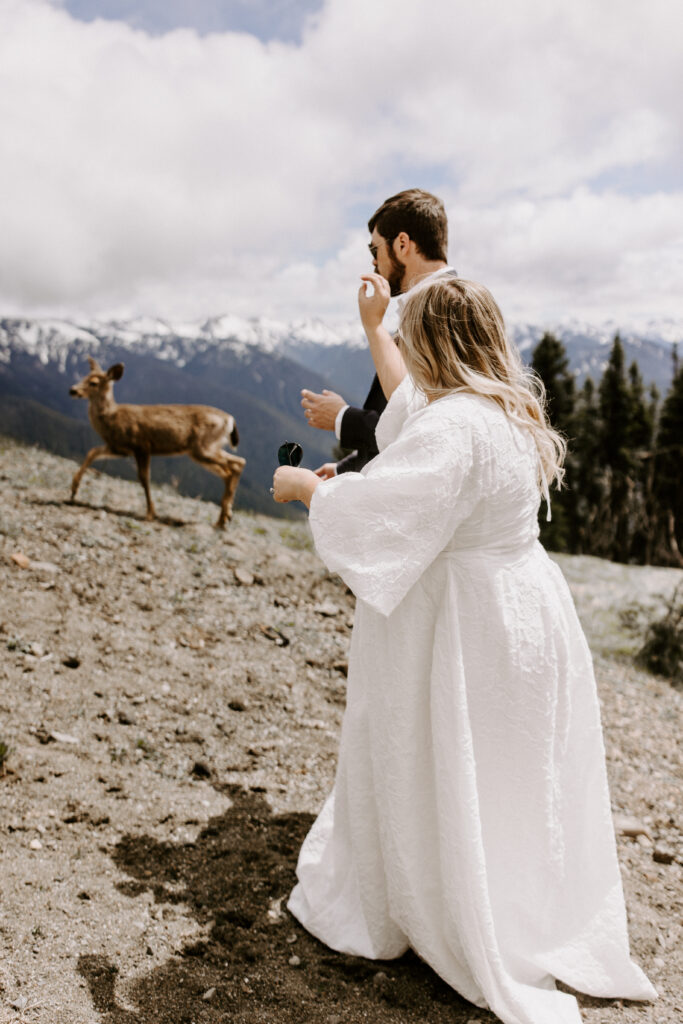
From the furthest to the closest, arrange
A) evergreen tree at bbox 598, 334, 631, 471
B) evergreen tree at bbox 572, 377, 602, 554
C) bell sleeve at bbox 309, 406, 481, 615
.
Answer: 1. evergreen tree at bbox 598, 334, 631, 471
2. evergreen tree at bbox 572, 377, 602, 554
3. bell sleeve at bbox 309, 406, 481, 615

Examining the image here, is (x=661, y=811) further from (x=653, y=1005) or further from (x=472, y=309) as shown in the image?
(x=472, y=309)

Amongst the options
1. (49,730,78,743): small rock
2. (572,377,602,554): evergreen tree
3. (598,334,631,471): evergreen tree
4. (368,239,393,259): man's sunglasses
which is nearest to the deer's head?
(49,730,78,743): small rock

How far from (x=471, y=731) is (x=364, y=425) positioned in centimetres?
142

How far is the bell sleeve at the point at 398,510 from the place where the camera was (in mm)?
2180

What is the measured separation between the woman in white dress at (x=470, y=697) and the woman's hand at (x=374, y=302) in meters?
0.35

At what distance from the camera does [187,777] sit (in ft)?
13.9

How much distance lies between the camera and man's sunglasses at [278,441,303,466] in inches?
99.4

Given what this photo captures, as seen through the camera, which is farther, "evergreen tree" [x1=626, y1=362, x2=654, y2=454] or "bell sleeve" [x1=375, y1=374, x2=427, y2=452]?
"evergreen tree" [x1=626, y1=362, x2=654, y2=454]

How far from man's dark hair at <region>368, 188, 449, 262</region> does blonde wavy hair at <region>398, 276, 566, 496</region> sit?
0.72 m

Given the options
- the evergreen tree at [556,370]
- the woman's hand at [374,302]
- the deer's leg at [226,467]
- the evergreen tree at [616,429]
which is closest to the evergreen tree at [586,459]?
the evergreen tree at [616,429]

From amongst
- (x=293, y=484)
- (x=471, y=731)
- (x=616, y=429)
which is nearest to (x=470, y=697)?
(x=471, y=731)

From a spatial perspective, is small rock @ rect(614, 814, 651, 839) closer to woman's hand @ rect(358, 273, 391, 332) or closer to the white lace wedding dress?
the white lace wedding dress

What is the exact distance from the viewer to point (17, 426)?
195625mm

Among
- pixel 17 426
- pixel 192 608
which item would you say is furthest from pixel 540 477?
pixel 17 426
